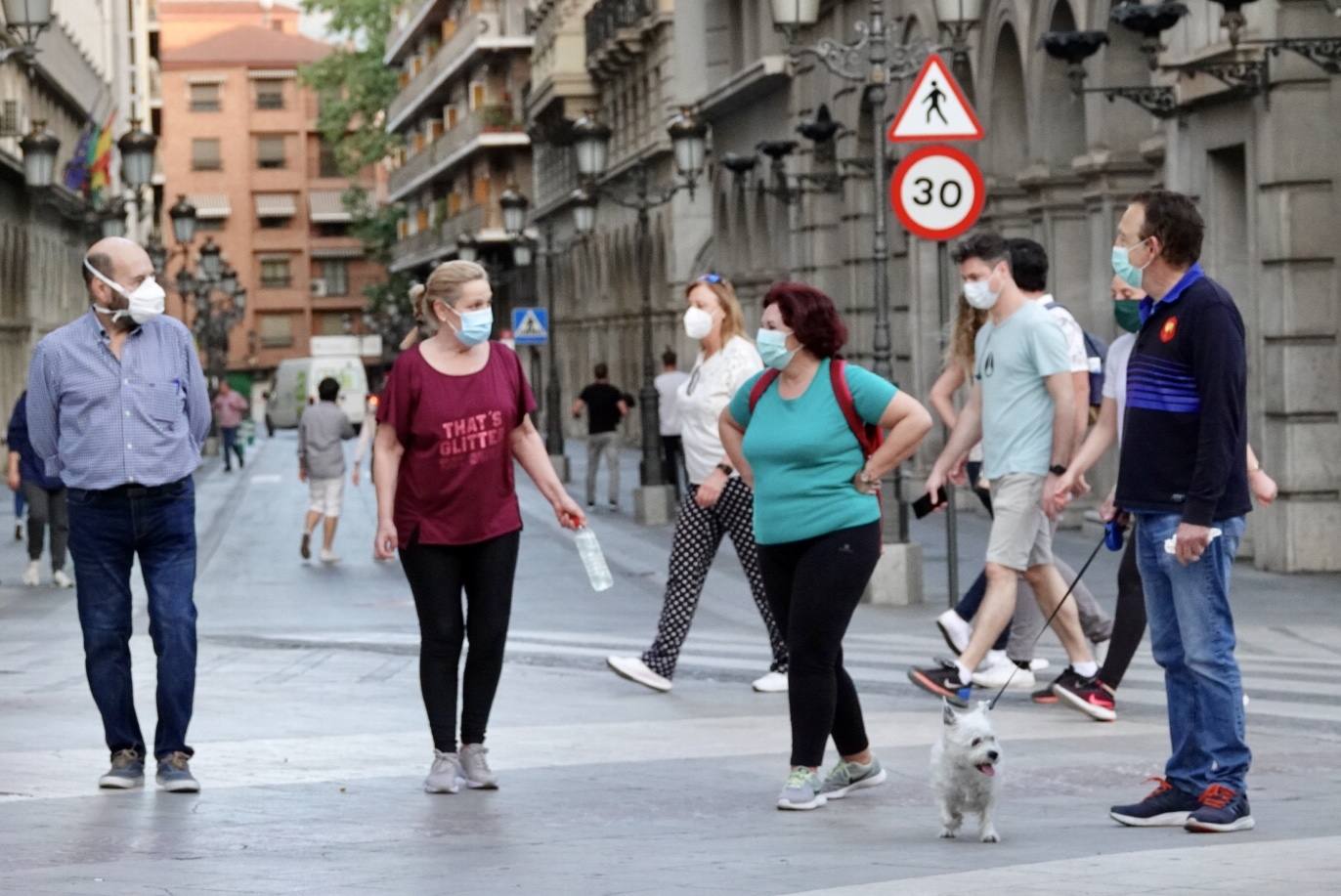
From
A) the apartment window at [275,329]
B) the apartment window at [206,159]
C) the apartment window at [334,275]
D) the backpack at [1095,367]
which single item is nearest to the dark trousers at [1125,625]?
the backpack at [1095,367]

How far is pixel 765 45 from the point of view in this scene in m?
41.5

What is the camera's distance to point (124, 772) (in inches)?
362

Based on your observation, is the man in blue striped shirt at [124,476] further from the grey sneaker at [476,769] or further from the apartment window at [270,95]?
the apartment window at [270,95]

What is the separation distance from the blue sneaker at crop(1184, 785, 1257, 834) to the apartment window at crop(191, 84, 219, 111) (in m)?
135

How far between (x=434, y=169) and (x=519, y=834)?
9042 cm

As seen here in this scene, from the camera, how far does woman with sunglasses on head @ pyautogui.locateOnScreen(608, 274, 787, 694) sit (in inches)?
484

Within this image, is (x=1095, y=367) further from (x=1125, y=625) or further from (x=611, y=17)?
(x=611, y=17)

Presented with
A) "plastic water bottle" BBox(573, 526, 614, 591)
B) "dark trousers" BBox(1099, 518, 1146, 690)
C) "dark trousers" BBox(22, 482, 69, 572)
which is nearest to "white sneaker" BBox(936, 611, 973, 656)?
"dark trousers" BBox(1099, 518, 1146, 690)

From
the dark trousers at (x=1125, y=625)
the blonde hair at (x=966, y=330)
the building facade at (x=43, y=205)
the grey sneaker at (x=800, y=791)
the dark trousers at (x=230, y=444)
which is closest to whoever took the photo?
the grey sneaker at (x=800, y=791)

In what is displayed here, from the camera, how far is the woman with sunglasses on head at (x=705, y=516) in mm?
12289

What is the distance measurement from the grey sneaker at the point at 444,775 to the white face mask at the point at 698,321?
126 inches

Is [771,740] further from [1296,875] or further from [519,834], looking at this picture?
[1296,875]

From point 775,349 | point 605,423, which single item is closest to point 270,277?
point 605,423

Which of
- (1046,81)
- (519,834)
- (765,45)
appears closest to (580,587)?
(1046,81)
